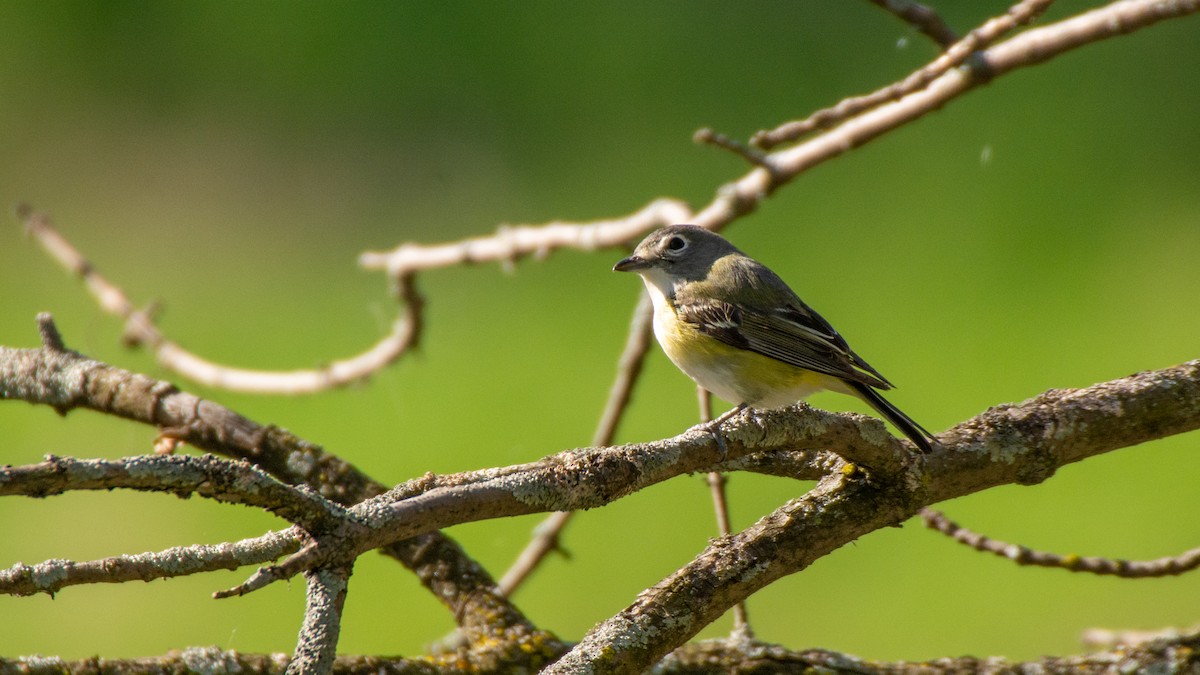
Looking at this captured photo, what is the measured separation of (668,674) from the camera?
208 centimetres

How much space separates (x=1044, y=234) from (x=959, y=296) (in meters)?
0.58

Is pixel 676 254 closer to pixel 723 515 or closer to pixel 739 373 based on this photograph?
pixel 739 373

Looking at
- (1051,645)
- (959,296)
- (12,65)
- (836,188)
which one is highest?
(12,65)

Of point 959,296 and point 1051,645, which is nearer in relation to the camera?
point 1051,645

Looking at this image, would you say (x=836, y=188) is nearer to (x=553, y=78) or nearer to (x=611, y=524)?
(x=553, y=78)

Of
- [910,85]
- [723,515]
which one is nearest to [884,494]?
[723,515]

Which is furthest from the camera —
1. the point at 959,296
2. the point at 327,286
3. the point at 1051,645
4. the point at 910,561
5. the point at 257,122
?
the point at 257,122

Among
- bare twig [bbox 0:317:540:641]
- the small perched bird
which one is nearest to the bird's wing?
the small perched bird

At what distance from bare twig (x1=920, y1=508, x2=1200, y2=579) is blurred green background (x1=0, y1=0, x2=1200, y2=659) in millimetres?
2046

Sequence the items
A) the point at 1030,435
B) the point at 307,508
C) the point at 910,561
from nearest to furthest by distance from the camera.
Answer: the point at 307,508 < the point at 1030,435 < the point at 910,561

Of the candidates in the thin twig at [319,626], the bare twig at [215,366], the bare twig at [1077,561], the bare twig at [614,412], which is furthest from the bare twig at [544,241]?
the thin twig at [319,626]

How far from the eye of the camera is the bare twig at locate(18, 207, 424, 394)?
3.36 meters

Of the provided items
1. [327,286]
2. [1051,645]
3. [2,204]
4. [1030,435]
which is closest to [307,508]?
[1030,435]

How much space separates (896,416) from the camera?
2.24 m
